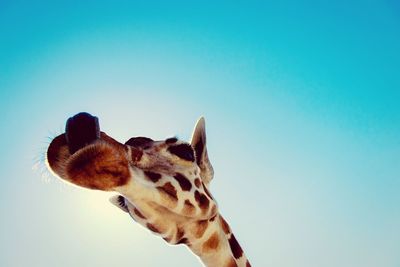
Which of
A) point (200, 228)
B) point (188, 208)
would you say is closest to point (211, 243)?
point (200, 228)

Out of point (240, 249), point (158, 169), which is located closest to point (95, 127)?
point (158, 169)

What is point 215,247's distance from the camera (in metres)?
3.37

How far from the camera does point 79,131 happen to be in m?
2.29

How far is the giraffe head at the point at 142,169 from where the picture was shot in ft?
7.52

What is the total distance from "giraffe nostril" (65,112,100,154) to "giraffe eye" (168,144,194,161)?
0.97 meters

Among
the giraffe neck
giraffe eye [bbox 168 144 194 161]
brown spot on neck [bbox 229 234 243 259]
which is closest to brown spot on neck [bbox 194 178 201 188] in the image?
giraffe eye [bbox 168 144 194 161]

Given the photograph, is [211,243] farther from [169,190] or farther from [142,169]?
[142,169]

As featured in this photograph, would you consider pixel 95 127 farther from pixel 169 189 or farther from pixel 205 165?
pixel 205 165

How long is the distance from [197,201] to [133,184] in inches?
26.1

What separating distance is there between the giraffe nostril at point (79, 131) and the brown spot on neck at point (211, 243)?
1504mm

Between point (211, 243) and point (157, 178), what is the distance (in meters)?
0.88

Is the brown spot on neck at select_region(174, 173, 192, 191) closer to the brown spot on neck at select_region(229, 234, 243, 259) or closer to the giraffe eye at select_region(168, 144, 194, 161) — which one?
the giraffe eye at select_region(168, 144, 194, 161)

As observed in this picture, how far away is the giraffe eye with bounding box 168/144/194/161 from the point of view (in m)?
3.20

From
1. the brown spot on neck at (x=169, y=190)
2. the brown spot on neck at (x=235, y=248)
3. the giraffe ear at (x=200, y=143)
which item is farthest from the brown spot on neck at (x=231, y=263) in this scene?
the brown spot on neck at (x=169, y=190)
